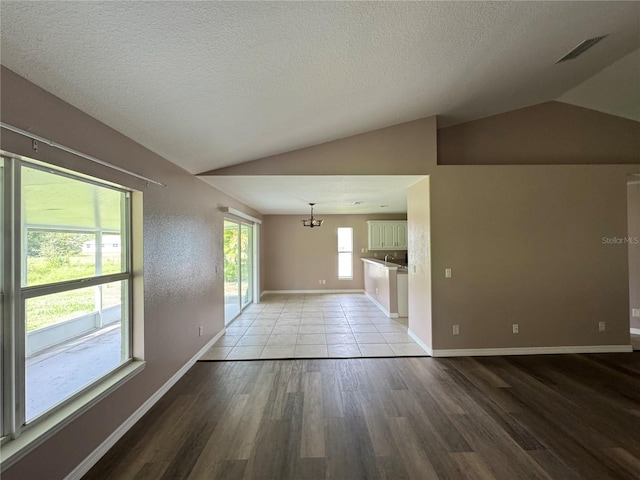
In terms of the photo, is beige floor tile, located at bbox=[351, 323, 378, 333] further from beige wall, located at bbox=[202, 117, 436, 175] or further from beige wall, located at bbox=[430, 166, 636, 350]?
beige wall, located at bbox=[202, 117, 436, 175]

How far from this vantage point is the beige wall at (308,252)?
26.8ft

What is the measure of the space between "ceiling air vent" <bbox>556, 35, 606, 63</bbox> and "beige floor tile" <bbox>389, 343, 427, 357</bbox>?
11.4 ft

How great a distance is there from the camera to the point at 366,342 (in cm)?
399

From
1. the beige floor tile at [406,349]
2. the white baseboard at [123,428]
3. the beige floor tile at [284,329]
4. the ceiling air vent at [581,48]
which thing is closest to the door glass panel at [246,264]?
the beige floor tile at [284,329]

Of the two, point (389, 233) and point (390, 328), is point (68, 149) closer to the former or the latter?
point (390, 328)

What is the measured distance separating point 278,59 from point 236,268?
4365mm

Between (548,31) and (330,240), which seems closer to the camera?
(548,31)

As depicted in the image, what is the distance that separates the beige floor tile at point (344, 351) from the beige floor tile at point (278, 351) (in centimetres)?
51

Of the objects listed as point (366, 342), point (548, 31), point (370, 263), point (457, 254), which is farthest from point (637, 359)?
point (370, 263)

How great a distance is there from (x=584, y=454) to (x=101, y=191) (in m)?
3.98

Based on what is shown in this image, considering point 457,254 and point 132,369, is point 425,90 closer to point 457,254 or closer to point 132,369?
point 457,254

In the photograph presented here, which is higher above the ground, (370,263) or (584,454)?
(370,263)

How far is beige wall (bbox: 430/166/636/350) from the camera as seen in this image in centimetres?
351

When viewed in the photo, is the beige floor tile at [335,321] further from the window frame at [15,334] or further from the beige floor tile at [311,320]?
the window frame at [15,334]
